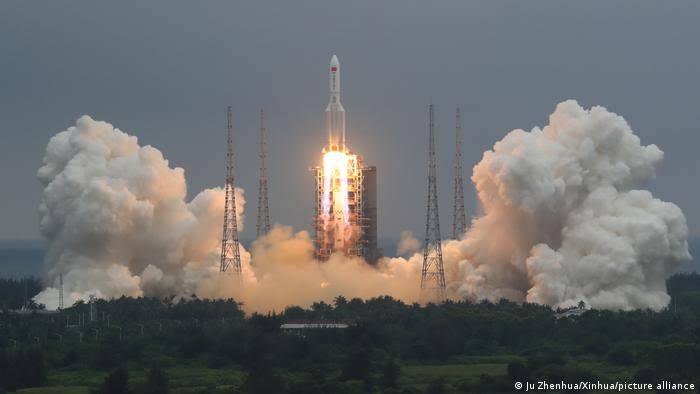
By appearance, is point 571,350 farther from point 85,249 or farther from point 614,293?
point 85,249

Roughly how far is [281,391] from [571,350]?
15.7 m

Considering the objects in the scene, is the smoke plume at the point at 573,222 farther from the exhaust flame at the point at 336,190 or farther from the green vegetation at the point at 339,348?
the exhaust flame at the point at 336,190

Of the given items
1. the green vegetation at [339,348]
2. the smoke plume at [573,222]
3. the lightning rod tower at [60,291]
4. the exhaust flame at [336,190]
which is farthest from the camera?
the exhaust flame at [336,190]

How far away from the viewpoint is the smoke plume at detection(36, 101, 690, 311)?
94.8 metres

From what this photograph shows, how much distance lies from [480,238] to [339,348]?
13885mm

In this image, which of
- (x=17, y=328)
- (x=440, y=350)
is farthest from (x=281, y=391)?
(x=17, y=328)

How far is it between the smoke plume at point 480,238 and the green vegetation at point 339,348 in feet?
7.28

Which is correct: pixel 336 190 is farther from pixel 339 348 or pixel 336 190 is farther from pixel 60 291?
pixel 339 348

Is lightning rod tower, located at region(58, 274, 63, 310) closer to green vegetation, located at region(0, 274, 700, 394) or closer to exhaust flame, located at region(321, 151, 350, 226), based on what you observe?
green vegetation, located at region(0, 274, 700, 394)

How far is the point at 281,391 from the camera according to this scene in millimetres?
74250

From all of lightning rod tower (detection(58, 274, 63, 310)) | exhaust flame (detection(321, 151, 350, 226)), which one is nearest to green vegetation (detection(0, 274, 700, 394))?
lightning rod tower (detection(58, 274, 63, 310))

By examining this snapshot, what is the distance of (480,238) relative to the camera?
320 ft

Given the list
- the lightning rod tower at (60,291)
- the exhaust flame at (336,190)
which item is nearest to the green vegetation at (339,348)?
the lightning rod tower at (60,291)

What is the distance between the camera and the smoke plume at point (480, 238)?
94.8 m
